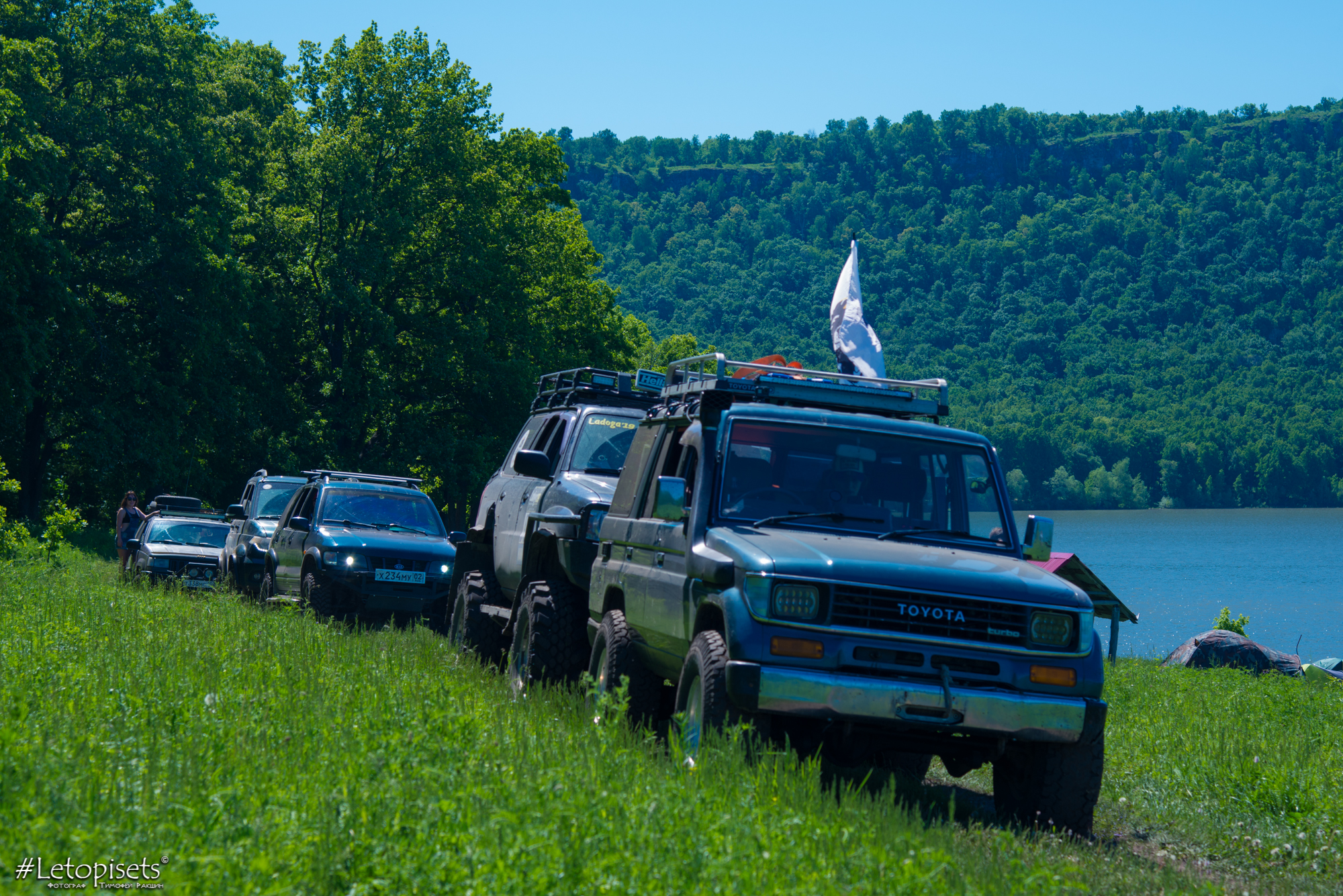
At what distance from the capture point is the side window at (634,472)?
9.39 m

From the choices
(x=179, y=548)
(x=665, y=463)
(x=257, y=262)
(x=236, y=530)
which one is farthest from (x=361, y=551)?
(x=257, y=262)

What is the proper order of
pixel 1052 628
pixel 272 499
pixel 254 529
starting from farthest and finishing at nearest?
pixel 272 499 → pixel 254 529 → pixel 1052 628

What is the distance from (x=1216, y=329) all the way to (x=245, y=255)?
135233 millimetres

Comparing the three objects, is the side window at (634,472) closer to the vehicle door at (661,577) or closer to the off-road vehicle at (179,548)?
the vehicle door at (661,577)

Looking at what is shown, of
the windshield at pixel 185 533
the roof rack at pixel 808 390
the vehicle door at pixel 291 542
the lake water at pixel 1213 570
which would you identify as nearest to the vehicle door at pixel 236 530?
the windshield at pixel 185 533

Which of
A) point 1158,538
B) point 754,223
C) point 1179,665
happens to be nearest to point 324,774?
point 1179,665

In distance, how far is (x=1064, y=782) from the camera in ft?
23.8

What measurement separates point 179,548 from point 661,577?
18001mm

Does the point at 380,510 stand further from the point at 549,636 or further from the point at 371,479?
the point at 549,636

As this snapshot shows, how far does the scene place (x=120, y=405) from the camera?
36844 millimetres

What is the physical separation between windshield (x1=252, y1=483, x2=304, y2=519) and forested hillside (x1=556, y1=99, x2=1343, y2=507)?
86467mm

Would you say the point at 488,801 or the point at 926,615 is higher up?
the point at 926,615

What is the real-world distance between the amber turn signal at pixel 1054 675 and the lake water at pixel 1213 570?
1171 centimetres

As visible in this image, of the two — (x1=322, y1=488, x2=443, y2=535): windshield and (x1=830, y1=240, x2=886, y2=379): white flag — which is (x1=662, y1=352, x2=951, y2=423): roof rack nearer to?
(x1=830, y1=240, x2=886, y2=379): white flag
